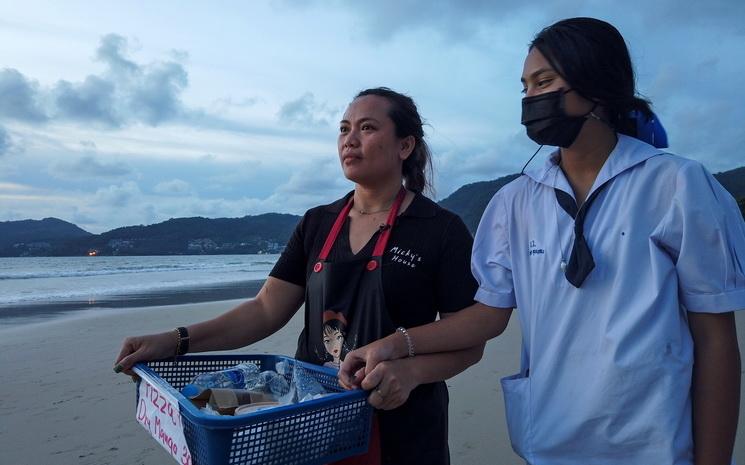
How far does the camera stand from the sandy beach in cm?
454

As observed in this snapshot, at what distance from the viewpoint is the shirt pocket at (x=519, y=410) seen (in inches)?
68.3

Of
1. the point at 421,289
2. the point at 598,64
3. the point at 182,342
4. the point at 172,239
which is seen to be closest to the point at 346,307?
the point at 421,289

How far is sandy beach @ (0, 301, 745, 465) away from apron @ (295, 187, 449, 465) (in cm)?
237

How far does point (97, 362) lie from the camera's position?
773 centimetres

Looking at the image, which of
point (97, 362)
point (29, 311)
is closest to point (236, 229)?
point (29, 311)

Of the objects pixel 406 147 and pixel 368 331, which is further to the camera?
pixel 406 147

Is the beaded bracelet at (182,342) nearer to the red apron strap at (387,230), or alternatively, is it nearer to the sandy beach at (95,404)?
the red apron strap at (387,230)

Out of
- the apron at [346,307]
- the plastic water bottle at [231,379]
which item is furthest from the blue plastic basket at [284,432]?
the apron at [346,307]

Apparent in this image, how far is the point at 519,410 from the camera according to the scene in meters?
1.77

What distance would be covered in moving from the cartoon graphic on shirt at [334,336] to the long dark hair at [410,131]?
2.28ft

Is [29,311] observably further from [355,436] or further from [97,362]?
[355,436]

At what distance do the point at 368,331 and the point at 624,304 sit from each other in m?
0.91

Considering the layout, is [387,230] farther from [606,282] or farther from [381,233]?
[606,282]

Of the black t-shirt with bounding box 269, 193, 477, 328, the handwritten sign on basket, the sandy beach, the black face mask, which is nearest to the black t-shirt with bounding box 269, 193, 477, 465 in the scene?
the black t-shirt with bounding box 269, 193, 477, 328
